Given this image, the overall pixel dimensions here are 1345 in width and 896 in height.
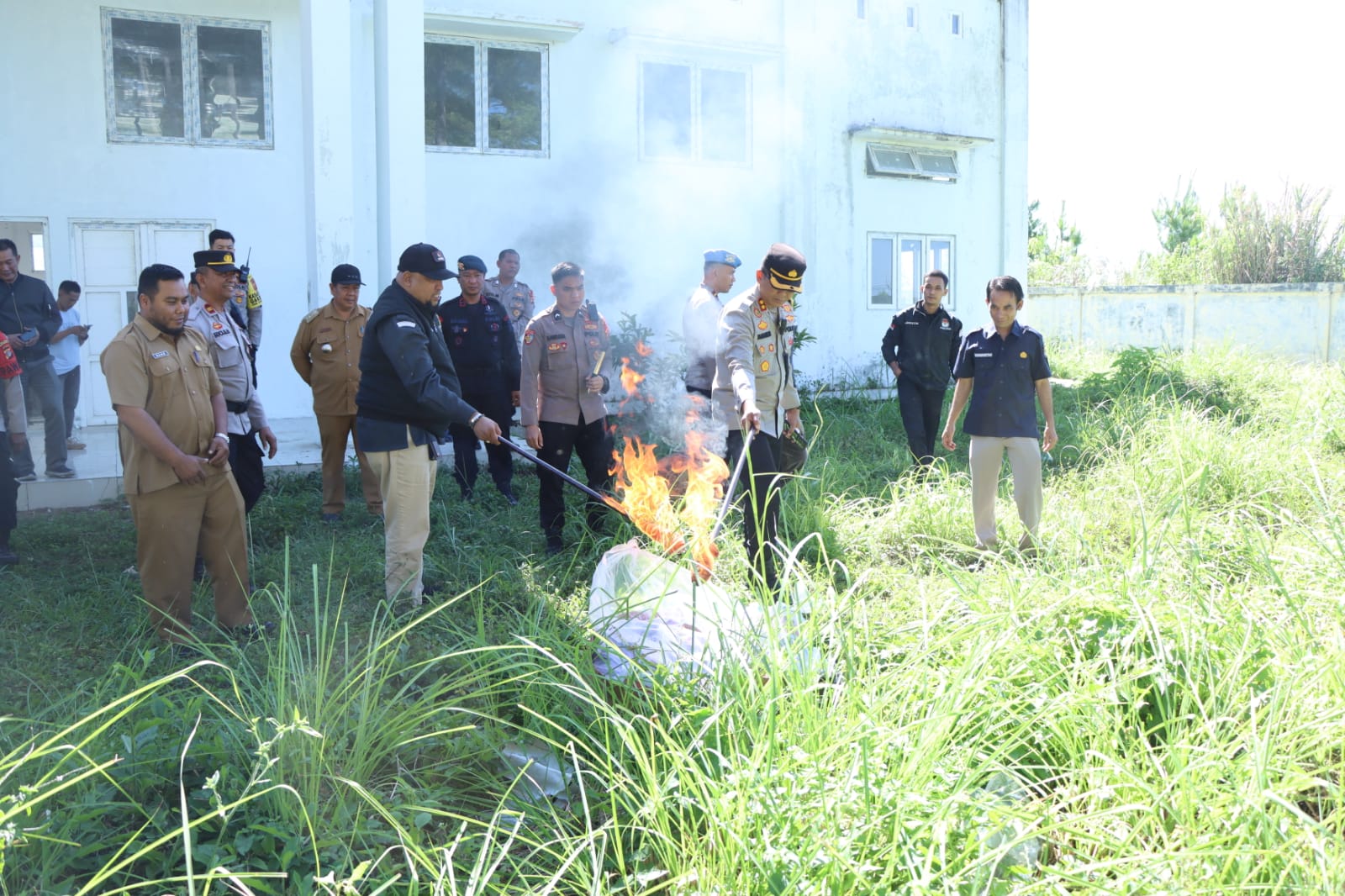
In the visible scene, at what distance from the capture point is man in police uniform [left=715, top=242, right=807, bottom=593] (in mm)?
5277

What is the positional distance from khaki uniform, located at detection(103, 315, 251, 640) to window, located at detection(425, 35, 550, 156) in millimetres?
7839

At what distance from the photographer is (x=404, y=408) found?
17.1 feet

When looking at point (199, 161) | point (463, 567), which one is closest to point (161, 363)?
point (463, 567)

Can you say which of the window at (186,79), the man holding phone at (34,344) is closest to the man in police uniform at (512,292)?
the man holding phone at (34,344)

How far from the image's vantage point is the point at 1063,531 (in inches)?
231

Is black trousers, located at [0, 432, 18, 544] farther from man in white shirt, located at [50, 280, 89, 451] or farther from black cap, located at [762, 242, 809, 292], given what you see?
black cap, located at [762, 242, 809, 292]

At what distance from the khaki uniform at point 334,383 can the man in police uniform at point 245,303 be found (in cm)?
40

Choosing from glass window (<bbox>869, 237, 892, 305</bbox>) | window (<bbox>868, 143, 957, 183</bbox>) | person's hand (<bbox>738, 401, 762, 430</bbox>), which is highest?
window (<bbox>868, 143, 957, 183</bbox>)

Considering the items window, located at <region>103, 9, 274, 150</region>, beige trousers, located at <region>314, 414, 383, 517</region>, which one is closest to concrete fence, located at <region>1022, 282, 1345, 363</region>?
window, located at <region>103, 9, 274, 150</region>

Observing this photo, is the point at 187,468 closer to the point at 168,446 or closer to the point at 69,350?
the point at 168,446

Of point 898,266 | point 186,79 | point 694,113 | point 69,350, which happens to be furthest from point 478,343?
point 898,266

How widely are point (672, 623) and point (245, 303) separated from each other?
5245mm

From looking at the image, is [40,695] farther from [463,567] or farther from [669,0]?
[669,0]

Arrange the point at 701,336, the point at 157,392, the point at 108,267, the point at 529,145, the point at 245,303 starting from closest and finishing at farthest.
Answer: the point at 157,392, the point at 701,336, the point at 245,303, the point at 108,267, the point at 529,145
